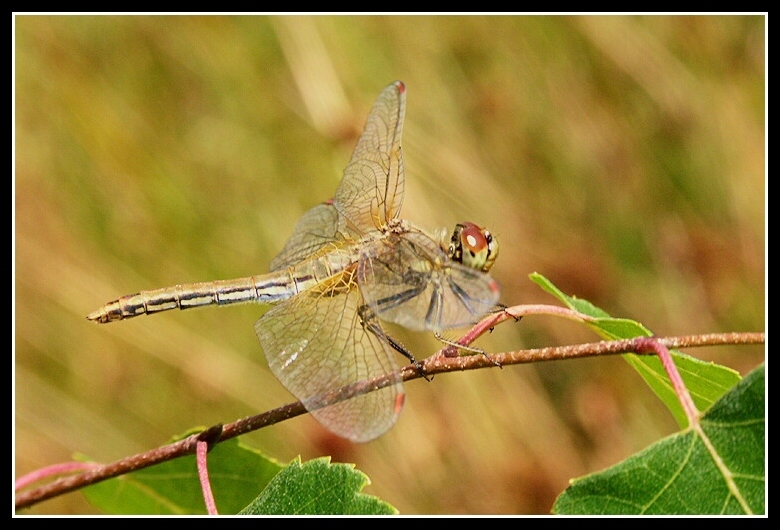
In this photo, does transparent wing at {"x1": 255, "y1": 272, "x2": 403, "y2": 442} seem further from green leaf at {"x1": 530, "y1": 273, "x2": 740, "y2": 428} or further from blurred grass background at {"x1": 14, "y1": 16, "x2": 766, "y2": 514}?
blurred grass background at {"x1": 14, "y1": 16, "x2": 766, "y2": 514}

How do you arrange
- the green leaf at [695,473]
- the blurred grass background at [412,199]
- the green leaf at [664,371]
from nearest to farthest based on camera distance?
the green leaf at [695,473] → the green leaf at [664,371] → the blurred grass background at [412,199]

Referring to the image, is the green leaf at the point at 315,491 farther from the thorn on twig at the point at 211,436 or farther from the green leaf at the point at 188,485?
the green leaf at the point at 188,485

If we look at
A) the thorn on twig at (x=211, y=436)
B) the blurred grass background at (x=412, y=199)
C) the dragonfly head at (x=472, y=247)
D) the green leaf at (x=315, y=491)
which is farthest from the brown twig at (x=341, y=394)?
the blurred grass background at (x=412, y=199)

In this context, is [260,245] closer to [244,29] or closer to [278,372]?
[244,29]

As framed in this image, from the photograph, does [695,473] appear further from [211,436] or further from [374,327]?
[211,436]

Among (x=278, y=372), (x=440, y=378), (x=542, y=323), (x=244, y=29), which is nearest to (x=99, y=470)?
(x=278, y=372)

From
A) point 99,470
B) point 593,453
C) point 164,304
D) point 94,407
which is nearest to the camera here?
point 99,470
